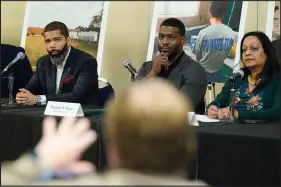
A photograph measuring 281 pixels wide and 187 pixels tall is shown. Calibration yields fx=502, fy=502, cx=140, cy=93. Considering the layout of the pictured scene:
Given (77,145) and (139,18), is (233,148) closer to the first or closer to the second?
(77,145)

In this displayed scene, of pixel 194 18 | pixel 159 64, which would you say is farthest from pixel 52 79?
pixel 194 18

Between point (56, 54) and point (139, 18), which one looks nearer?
point (56, 54)

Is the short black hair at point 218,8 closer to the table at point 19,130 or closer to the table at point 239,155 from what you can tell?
the table at point 19,130

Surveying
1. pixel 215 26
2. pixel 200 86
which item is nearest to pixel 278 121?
pixel 200 86

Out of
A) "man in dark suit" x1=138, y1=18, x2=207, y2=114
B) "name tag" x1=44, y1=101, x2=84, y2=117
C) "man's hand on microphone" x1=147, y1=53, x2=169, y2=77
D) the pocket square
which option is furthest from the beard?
"name tag" x1=44, y1=101, x2=84, y2=117

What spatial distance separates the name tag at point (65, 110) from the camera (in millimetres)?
2498

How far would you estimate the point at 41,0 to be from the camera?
5.15 meters

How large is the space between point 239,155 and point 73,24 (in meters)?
3.21

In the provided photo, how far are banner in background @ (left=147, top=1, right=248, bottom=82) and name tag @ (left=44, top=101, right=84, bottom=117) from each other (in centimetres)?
191

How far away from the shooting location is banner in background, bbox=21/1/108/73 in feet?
15.9

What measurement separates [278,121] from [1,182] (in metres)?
1.70

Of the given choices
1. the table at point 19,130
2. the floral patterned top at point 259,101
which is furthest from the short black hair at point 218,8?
the table at point 19,130

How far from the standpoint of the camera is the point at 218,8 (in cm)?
431

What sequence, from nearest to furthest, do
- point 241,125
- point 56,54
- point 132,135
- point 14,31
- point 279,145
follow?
point 132,135, point 279,145, point 241,125, point 56,54, point 14,31
